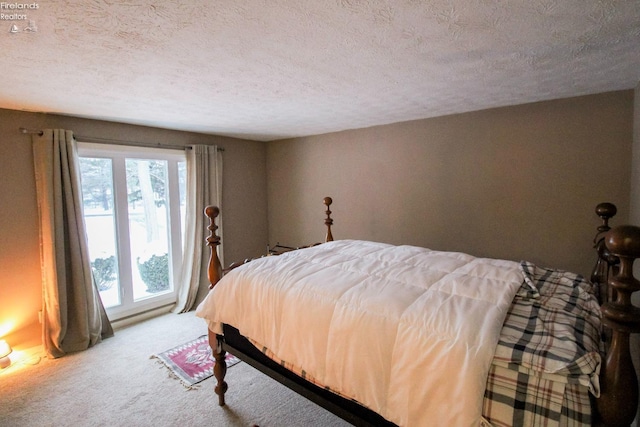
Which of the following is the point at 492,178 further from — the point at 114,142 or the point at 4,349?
the point at 4,349

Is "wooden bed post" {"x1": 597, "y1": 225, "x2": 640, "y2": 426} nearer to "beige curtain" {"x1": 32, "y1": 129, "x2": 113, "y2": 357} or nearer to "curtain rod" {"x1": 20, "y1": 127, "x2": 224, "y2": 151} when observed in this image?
"beige curtain" {"x1": 32, "y1": 129, "x2": 113, "y2": 357}

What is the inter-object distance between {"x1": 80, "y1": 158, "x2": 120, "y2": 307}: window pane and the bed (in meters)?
2.10

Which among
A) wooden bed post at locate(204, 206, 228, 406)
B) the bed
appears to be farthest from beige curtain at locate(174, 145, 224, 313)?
the bed

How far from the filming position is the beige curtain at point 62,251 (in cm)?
283

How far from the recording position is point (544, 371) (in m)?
0.91

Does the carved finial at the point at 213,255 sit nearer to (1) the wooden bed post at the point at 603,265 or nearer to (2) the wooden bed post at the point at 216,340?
(2) the wooden bed post at the point at 216,340

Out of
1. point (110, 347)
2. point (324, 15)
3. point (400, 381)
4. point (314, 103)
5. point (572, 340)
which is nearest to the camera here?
point (572, 340)

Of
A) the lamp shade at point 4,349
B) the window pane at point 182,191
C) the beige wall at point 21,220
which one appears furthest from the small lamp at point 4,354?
the window pane at point 182,191

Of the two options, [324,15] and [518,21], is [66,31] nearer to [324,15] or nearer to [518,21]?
[324,15]

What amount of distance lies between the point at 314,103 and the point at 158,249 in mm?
2707

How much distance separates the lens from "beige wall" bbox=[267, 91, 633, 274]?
7.93 ft

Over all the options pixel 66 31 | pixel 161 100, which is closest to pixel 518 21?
pixel 66 31

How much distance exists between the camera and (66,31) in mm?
1347

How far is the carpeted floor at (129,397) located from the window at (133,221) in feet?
2.62
